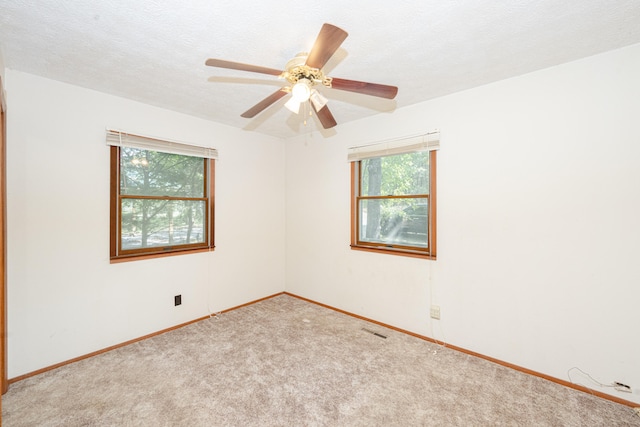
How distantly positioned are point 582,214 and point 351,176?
2210 millimetres

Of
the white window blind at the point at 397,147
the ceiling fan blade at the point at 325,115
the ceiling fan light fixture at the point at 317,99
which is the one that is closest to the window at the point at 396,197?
the white window blind at the point at 397,147

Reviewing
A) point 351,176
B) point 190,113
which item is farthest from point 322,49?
point 190,113

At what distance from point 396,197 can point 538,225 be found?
4.35ft

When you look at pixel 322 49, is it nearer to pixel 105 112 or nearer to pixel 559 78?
pixel 559 78

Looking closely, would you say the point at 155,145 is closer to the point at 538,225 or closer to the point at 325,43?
the point at 325,43

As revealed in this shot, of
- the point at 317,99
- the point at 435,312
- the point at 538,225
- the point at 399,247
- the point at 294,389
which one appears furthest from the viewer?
the point at 399,247

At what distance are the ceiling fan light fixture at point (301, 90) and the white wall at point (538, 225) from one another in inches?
67.1

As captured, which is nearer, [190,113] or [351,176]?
[190,113]

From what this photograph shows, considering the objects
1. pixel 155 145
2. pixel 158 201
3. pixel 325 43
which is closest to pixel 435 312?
pixel 325 43

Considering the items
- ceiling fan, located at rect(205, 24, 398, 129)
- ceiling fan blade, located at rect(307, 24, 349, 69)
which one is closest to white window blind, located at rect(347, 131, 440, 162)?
ceiling fan, located at rect(205, 24, 398, 129)

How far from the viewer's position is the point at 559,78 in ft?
7.02

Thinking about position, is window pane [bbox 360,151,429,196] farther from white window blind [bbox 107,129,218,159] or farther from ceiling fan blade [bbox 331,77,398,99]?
white window blind [bbox 107,129,218,159]

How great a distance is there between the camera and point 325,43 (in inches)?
52.6

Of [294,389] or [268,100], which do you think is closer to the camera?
[268,100]
